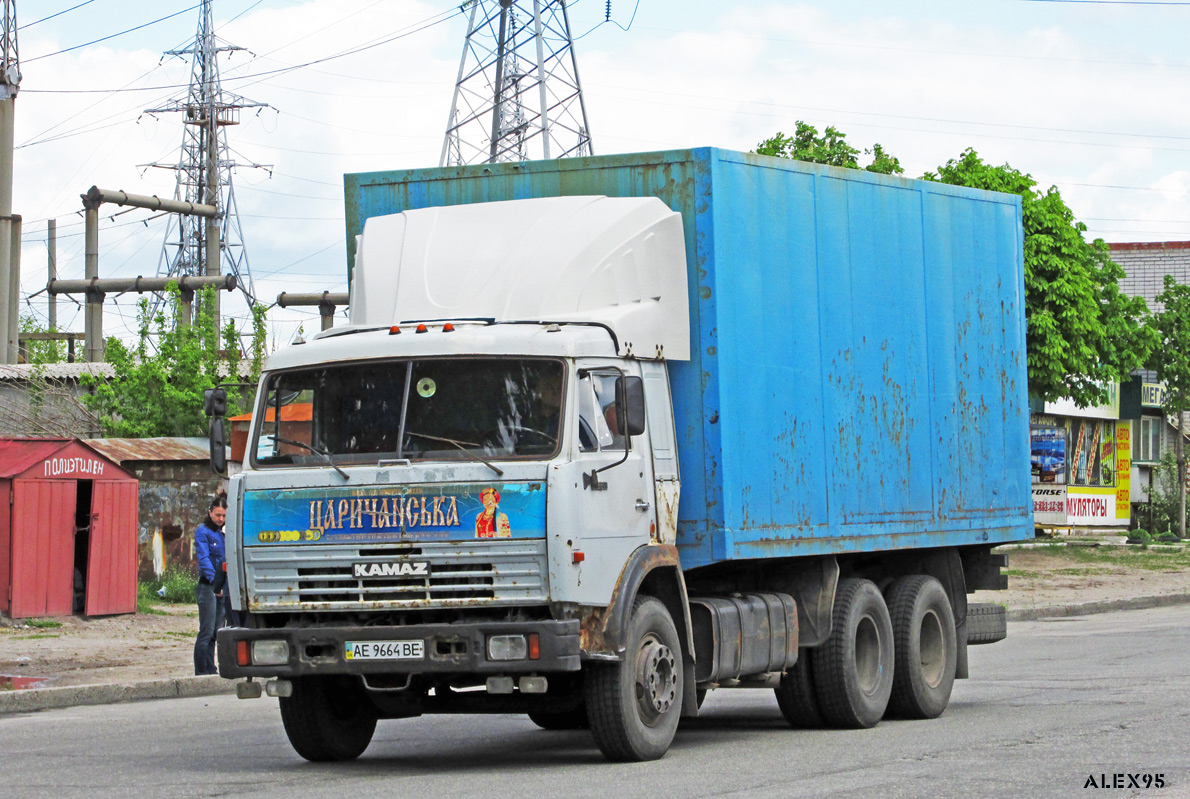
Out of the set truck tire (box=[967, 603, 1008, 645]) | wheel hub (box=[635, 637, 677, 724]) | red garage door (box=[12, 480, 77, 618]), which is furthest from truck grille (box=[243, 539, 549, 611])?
red garage door (box=[12, 480, 77, 618])

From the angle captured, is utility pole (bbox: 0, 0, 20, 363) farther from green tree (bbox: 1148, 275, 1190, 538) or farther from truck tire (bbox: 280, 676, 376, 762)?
truck tire (bbox: 280, 676, 376, 762)

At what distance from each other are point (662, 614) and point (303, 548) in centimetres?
A: 215

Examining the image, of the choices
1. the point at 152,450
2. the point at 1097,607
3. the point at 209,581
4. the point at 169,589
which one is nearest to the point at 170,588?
the point at 169,589

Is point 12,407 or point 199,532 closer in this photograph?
point 199,532

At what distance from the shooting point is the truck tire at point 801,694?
38.3 feet

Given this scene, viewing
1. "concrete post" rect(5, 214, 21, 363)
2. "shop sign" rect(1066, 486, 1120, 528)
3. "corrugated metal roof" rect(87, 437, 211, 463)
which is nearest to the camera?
"corrugated metal roof" rect(87, 437, 211, 463)

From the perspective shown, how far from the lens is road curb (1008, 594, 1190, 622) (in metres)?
23.9

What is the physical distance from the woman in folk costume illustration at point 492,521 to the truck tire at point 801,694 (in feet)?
11.3

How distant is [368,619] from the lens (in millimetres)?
9344

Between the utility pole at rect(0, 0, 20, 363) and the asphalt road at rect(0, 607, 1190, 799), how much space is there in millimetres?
35132

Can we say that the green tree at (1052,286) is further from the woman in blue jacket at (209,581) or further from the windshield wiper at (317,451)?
the windshield wiper at (317,451)

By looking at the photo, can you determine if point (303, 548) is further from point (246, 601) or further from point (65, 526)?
point (65, 526)

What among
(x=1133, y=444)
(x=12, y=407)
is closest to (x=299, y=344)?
(x=12, y=407)

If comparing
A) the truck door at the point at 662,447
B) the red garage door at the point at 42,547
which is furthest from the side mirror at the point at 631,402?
the red garage door at the point at 42,547
